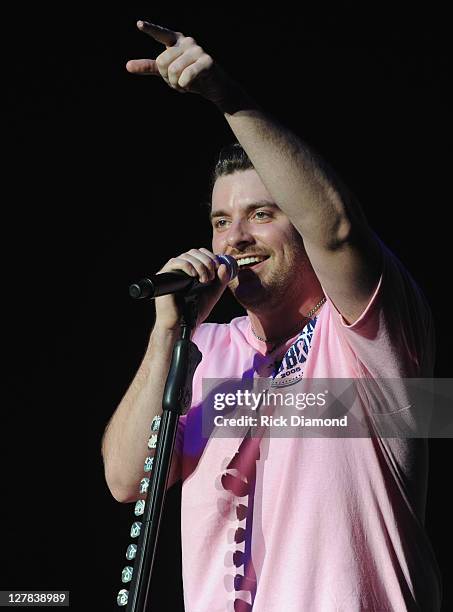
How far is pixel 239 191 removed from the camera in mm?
1971

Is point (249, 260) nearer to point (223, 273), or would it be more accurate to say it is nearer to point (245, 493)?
point (223, 273)

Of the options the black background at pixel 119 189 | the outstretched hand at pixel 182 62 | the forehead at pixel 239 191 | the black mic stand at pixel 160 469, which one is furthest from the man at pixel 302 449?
the black background at pixel 119 189

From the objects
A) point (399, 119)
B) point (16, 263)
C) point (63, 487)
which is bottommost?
point (63, 487)

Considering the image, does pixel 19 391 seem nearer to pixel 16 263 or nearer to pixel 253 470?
pixel 16 263

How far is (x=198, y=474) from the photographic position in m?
1.73

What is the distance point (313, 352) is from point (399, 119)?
3.12 ft

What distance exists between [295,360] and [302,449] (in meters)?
0.26

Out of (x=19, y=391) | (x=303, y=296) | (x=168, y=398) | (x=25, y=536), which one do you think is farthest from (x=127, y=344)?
(x=168, y=398)

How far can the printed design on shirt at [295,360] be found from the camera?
1716 millimetres

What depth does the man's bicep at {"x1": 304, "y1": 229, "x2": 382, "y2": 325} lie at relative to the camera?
4.41 feet

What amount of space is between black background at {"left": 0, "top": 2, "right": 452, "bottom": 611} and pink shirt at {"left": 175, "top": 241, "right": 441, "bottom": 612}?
820mm

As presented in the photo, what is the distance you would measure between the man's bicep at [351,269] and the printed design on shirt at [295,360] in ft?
1.06

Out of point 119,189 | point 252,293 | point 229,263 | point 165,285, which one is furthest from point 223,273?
point 119,189

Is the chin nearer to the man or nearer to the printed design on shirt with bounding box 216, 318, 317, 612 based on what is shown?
the man
